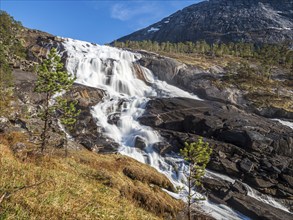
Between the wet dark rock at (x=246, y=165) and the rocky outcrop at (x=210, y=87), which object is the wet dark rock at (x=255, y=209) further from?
the rocky outcrop at (x=210, y=87)

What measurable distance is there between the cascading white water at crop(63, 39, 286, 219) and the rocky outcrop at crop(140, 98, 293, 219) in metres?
1.91

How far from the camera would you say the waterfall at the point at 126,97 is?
2969cm

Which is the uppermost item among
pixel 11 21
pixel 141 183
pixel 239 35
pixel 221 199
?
pixel 239 35

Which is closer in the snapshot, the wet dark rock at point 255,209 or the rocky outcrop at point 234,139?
the wet dark rock at point 255,209

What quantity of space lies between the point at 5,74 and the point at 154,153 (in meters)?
25.2

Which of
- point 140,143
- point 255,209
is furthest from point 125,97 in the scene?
point 255,209

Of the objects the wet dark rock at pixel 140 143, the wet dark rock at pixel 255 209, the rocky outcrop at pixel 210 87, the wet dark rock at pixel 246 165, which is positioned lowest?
the wet dark rock at pixel 255 209

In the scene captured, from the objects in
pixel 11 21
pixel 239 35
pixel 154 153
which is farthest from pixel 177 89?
pixel 239 35

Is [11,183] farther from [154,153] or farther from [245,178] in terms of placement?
[245,178]

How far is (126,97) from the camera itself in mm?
48812

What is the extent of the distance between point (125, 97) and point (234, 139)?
2152 cm

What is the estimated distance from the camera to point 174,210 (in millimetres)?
17516

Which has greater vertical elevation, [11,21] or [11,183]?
[11,21]

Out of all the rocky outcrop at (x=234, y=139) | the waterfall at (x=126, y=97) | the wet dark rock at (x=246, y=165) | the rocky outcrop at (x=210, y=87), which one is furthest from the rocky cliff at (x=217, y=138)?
the rocky outcrop at (x=210, y=87)
